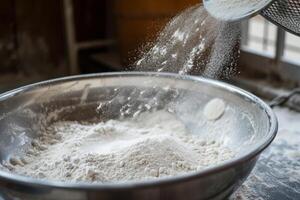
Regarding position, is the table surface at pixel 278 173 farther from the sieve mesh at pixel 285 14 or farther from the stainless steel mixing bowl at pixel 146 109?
the sieve mesh at pixel 285 14

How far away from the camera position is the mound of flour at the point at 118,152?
803mm

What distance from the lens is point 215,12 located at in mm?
944

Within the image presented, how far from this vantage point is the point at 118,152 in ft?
2.88

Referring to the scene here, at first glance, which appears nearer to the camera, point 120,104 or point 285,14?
point 285,14

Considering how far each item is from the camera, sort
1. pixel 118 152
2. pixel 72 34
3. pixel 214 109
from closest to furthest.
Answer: pixel 118 152 → pixel 214 109 → pixel 72 34

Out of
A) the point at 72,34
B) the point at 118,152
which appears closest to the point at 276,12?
the point at 118,152

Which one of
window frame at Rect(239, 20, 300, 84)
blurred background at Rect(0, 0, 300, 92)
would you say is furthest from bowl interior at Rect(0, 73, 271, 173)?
blurred background at Rect(0, 0, 300, 92)

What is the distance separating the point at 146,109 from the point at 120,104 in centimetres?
7

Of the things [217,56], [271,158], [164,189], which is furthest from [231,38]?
[164,189]

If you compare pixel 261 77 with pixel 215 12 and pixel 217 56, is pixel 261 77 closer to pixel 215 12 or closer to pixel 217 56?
pixel 217 56

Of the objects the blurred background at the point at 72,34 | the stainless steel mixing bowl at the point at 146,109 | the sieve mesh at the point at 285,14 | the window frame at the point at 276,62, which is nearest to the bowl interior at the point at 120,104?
the stainless steel mixing bowl at the point at 146,109

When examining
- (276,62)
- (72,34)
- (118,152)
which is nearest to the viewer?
(118,152)

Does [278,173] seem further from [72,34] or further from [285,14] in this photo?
[72,34]

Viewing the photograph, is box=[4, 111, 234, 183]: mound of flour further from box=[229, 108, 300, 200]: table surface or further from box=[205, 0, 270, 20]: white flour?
box=[205, 0, 270, 20]: white flour
